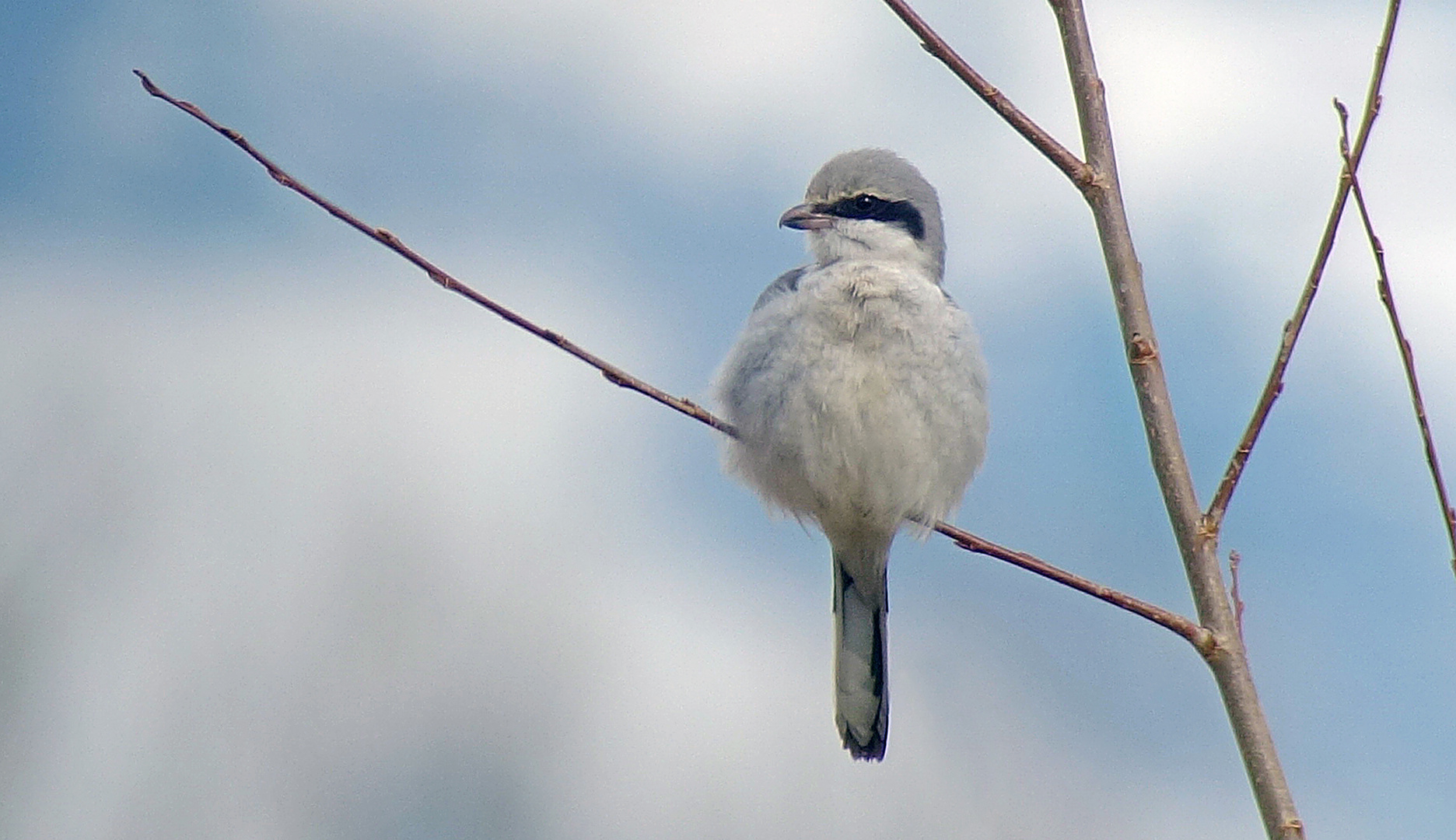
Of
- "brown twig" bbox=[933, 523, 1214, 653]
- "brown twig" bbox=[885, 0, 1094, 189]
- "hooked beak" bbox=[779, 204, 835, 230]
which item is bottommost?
"brown twig" bbox=[933, 523, 1214, 653]

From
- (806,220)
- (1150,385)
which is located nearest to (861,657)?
(806,220)

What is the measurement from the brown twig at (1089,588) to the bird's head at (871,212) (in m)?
1.35

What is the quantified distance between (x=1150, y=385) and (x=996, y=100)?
465mm

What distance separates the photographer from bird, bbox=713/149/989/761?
3.29 metres

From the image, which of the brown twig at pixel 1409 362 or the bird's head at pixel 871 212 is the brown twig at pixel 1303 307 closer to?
the brown twig at pixel 1409 362

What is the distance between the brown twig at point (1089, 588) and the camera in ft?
5.91

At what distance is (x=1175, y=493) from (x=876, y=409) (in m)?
Result: 1.46

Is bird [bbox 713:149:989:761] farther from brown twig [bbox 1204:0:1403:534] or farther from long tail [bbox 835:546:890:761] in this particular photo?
brown twig [bbox 1204:0:1403:534]

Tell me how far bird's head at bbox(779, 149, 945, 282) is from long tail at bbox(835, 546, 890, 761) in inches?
33.4

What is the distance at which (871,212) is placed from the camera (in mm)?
3938

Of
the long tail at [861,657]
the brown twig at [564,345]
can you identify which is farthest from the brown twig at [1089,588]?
the long tail at [861,657]

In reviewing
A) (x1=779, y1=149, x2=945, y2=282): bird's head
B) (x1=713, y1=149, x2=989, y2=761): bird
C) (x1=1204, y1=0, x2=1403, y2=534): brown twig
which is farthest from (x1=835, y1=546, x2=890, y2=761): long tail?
(x1=1204, y1=0, x2=1403, y2=534): brown twig

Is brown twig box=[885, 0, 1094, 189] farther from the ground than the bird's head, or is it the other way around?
the bird's head

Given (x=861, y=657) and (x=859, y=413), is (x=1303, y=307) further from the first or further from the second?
(x=861, y=657)
